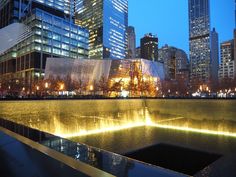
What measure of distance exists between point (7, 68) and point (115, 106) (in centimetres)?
8482

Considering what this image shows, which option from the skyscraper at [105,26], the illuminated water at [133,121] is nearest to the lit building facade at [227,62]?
the skyscraper at [105,26]

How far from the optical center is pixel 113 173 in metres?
3.03

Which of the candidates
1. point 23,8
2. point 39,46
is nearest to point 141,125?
point 39,46

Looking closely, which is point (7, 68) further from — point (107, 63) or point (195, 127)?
point (195, 127)

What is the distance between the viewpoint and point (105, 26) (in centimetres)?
16638

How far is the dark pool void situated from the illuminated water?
44.2 inches

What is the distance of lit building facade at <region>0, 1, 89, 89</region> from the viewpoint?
284 feet

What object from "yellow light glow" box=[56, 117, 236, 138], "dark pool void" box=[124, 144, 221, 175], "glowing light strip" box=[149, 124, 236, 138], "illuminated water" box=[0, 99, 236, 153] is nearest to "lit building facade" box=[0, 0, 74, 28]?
"illuminated water" box=[0, 99, 236, 153]

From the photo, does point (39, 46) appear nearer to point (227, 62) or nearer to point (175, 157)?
point (175, 157)

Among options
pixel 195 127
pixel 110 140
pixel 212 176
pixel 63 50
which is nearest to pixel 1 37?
pixel 110 140

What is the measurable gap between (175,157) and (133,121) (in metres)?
13.2

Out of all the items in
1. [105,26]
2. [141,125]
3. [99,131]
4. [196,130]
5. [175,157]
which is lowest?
[175,157]

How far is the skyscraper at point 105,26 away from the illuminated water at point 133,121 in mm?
129492

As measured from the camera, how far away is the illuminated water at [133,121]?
2234 centimetres
